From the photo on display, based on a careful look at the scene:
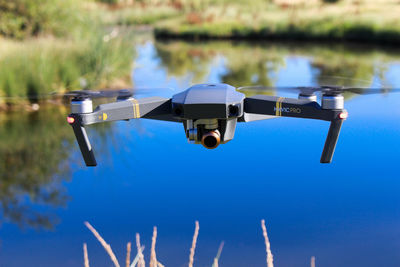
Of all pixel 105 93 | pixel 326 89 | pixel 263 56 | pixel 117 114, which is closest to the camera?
pixel 117 114

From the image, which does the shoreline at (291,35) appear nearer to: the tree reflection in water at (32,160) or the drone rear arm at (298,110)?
the tree reflection in water at (32,160)

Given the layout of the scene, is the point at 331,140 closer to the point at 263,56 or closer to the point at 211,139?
the point at 211,139

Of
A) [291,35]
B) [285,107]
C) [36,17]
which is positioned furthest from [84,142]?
[291,35]

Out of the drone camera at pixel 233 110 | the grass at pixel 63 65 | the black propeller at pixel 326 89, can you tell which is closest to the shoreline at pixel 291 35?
the grass at pixel 63 65

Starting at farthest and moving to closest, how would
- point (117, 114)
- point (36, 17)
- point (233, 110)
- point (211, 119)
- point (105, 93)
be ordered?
point (36, 17), point (105, 93), point (117, 114), point (211, 119), point (233, 110)

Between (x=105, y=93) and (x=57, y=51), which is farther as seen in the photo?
(x=57, y=51)

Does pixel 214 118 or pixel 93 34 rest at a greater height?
pixel 214 118

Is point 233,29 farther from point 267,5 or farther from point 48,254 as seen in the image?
point 48,254

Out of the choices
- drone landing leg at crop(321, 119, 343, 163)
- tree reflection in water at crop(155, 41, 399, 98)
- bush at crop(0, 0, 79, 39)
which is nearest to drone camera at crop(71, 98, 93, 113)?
drone landing leg at crop(321, 119, 343, 163)
